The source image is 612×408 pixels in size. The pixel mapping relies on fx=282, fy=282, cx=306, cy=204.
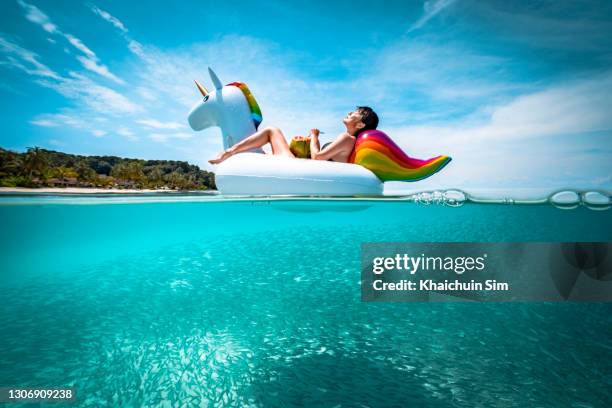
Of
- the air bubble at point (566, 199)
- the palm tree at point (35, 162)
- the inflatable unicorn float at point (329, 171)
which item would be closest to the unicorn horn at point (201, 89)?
→ the inflatable unicorn float at point (329, 171)

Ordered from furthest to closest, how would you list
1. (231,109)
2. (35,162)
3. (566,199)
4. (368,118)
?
(35,162) → (566,199) → (231,109) → (368,118)

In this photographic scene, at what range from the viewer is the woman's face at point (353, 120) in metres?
6.80

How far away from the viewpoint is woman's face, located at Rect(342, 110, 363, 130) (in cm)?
680

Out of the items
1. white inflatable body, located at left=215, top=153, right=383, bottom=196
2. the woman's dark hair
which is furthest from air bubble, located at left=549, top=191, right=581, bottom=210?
white inflatable body, located at left=215, top=153, right=383, bottom=196

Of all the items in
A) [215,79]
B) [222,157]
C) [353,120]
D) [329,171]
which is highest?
[215,79]

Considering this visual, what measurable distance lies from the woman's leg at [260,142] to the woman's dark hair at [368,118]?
1.97m

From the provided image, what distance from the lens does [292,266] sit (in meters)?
6.24

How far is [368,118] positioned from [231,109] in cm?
364

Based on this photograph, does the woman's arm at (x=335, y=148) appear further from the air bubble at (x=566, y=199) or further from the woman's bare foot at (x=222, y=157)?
the air bubble at (x=566, y=199)

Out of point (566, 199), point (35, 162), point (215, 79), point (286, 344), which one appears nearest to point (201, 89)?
point (215, 79)

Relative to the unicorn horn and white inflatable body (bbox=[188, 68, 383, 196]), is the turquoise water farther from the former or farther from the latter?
the unicorn horn

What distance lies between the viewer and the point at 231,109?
7582 millimetres

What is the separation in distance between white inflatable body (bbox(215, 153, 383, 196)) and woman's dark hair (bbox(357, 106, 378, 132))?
1.07 m

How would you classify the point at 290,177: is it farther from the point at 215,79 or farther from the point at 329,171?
the point at 215,79
